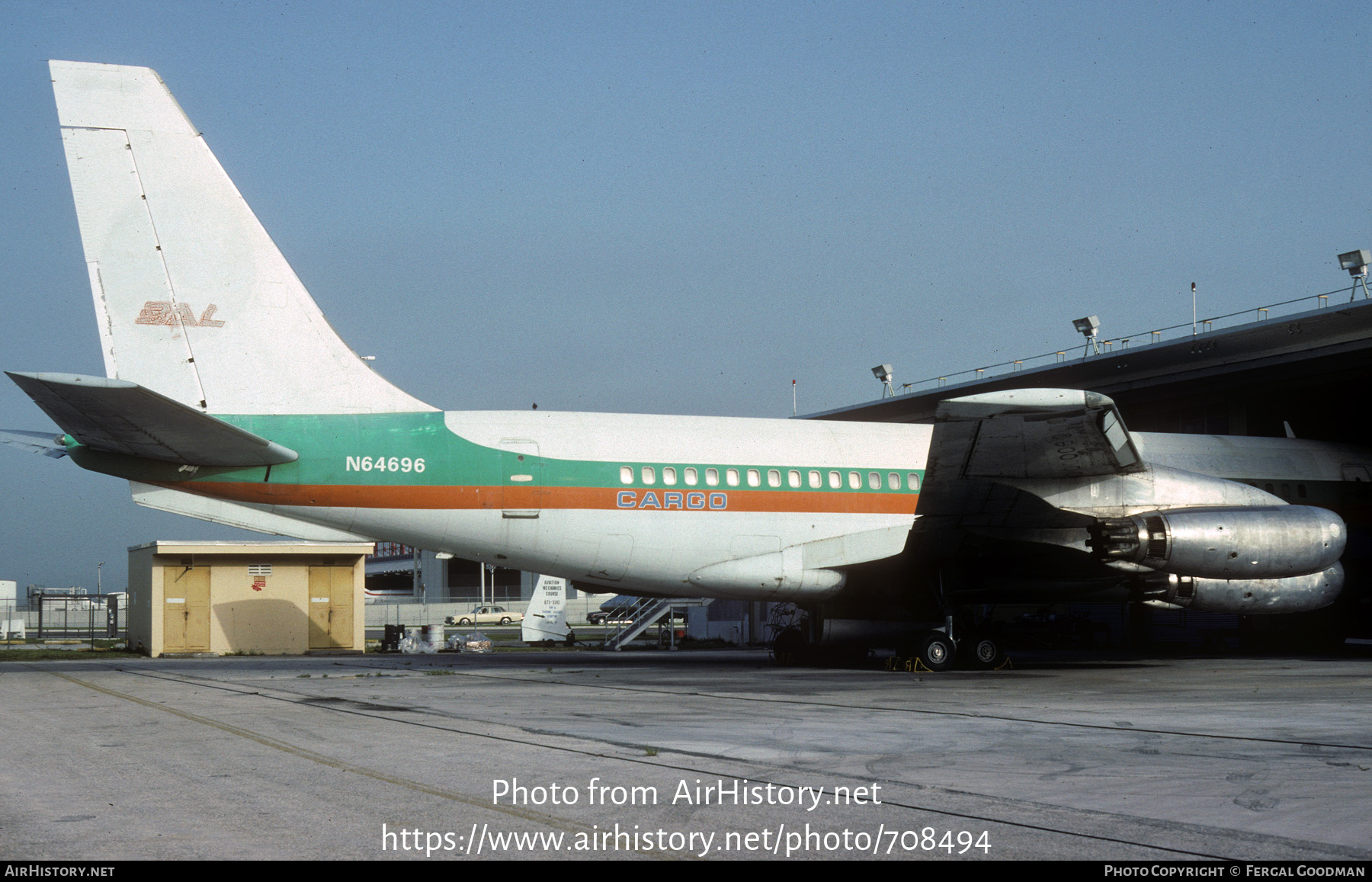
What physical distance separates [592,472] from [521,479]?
1072 mm

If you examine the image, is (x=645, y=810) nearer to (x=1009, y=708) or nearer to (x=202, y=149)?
(x=1009, y=708)

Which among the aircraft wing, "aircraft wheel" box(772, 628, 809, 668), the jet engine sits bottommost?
"aircraft wheel" box(772, 628, 809, 668)

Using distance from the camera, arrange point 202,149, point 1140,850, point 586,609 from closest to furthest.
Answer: point 1140,850
point 202,149
point 586,609

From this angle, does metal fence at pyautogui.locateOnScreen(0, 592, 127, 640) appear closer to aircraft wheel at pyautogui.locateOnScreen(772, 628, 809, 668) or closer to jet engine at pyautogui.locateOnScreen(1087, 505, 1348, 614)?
Result: aircraft wheel at pyautogui.locateOnScreen(772, 628, 809, 668)

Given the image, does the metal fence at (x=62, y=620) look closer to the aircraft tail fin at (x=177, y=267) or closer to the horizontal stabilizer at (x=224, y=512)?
the horizontal stabilizer at (x=224, y=512)

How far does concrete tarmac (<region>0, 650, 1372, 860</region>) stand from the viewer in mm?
5102

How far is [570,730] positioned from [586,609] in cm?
6586

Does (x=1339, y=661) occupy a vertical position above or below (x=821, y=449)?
below

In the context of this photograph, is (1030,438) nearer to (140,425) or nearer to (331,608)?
(140,425)

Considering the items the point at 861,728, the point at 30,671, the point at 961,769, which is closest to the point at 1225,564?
the point at 861,728

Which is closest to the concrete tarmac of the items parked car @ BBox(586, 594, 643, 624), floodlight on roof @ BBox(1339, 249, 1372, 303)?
floodlight on roof @ BBox(1339, 249, 1372, 303)

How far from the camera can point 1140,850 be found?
16.0ft

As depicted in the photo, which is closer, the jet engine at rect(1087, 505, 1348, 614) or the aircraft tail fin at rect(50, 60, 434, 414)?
the aircraft tail fin at rect(50, 60, 434, 414)

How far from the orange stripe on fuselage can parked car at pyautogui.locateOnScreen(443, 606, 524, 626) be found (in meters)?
46.0
